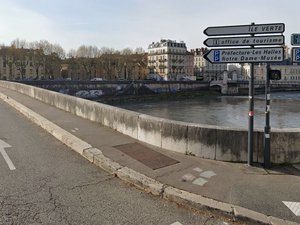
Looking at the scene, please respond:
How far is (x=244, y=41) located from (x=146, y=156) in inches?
111

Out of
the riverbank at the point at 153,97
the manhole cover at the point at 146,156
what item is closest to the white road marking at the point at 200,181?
the manhole cover at the point at 146,156

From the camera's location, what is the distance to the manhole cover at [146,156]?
18.5 feet

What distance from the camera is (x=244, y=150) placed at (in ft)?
19.1

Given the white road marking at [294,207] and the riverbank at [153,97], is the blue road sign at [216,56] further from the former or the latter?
the riverbank at [153,97]

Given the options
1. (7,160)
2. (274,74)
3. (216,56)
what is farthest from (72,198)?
(274,74)

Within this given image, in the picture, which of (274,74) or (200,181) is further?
(274,74)

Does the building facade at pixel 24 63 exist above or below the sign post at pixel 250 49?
above

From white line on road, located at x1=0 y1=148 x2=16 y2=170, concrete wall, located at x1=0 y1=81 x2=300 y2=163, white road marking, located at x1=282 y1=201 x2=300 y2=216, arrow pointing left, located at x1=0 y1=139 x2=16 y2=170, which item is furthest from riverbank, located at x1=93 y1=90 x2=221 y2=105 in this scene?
white road marking, located at x1=282 y1=201 x2=300 y2=216

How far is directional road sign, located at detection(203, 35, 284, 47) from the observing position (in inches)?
213

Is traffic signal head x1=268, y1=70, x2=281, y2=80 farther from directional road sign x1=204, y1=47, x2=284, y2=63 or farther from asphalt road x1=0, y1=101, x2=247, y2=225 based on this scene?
asphalt road x1=0, y1=101, x2=247, y2=225

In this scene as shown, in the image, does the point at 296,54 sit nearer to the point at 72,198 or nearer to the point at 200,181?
the point at 200,181

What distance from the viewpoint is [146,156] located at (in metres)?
6.08

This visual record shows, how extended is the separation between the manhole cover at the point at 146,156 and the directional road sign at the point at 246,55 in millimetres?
2072

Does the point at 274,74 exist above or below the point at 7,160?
above
